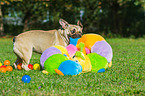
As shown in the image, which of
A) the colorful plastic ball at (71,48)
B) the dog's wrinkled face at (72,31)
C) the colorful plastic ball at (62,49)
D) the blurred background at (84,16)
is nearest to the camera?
the colorful plastic ball at (62,49)

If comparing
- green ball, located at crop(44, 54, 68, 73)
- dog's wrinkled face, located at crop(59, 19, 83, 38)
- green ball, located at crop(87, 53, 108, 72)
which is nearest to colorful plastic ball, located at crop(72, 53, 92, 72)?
green ball, located at crop(87, 53, 108, 72)

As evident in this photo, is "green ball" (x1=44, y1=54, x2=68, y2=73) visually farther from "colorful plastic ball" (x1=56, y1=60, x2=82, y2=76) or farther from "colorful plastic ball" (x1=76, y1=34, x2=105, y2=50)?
"colorful plastic ball" (x1=76, y1=34, x2=105, y2=50)

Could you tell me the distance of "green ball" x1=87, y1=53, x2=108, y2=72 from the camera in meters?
5.84

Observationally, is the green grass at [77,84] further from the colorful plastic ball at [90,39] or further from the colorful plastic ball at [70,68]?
the colorful plastic ball at [90,39]

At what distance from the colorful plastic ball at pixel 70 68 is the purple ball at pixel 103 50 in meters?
1.23

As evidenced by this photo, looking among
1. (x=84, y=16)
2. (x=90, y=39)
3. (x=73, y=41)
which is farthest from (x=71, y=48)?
(x=84, y=16)

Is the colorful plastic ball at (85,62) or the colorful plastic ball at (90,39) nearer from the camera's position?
the colorful plastic ball at (85,62)

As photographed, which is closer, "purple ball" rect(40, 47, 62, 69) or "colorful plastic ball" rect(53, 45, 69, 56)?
"purple ball" rect(40, 47, 62, 69)

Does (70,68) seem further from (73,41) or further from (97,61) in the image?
(73,41)

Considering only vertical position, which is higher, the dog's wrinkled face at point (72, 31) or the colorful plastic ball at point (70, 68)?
the dog's wrinkled face at point (72, 31)

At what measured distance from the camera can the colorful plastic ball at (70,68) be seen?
5340 millimetres

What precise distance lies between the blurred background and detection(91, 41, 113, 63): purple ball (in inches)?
739

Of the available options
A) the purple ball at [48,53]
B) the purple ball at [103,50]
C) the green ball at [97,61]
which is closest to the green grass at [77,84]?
the green ball at [97,61]

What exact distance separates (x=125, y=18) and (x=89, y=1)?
214 inches
